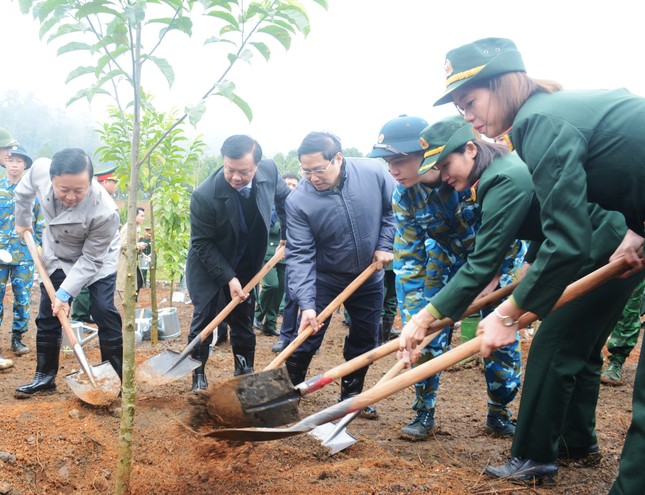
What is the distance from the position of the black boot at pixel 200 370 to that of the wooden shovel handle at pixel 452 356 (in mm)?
2319

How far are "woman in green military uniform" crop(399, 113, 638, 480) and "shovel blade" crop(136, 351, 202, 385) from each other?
2042mm

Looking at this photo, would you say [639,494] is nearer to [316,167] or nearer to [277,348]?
[316,167]

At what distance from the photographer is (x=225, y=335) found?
6.46 meters

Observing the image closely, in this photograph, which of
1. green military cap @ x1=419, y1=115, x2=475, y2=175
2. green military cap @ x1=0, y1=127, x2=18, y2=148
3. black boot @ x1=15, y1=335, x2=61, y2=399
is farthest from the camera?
green military cap @ x1=0, y1=127, x2=18, y2=148

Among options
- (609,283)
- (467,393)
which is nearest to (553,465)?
(609,283)

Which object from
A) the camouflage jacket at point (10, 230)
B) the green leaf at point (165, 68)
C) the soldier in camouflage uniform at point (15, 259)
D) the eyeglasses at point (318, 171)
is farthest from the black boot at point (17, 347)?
the green leaf at point (165, 68)

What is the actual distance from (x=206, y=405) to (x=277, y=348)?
3295mm

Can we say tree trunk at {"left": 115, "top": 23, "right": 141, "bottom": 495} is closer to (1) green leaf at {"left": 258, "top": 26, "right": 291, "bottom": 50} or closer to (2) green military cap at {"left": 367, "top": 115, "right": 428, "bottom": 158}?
(1) green leaf at {"left": 258, "top": 26, "right": 291, "bottom": 50}

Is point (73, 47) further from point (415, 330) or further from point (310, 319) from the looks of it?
point (310, 319)

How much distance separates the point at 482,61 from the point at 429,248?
1.49m

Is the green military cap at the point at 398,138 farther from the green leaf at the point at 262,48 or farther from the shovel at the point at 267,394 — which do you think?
the green leaf at the point at 262,48

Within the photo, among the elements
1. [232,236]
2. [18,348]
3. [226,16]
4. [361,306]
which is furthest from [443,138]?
[18,348]

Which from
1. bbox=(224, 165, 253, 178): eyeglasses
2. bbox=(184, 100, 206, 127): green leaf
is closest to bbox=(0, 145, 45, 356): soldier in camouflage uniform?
bbox=(224, 165, 253, 178): eyeglasses

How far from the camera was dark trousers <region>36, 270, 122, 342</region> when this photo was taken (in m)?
3.81
